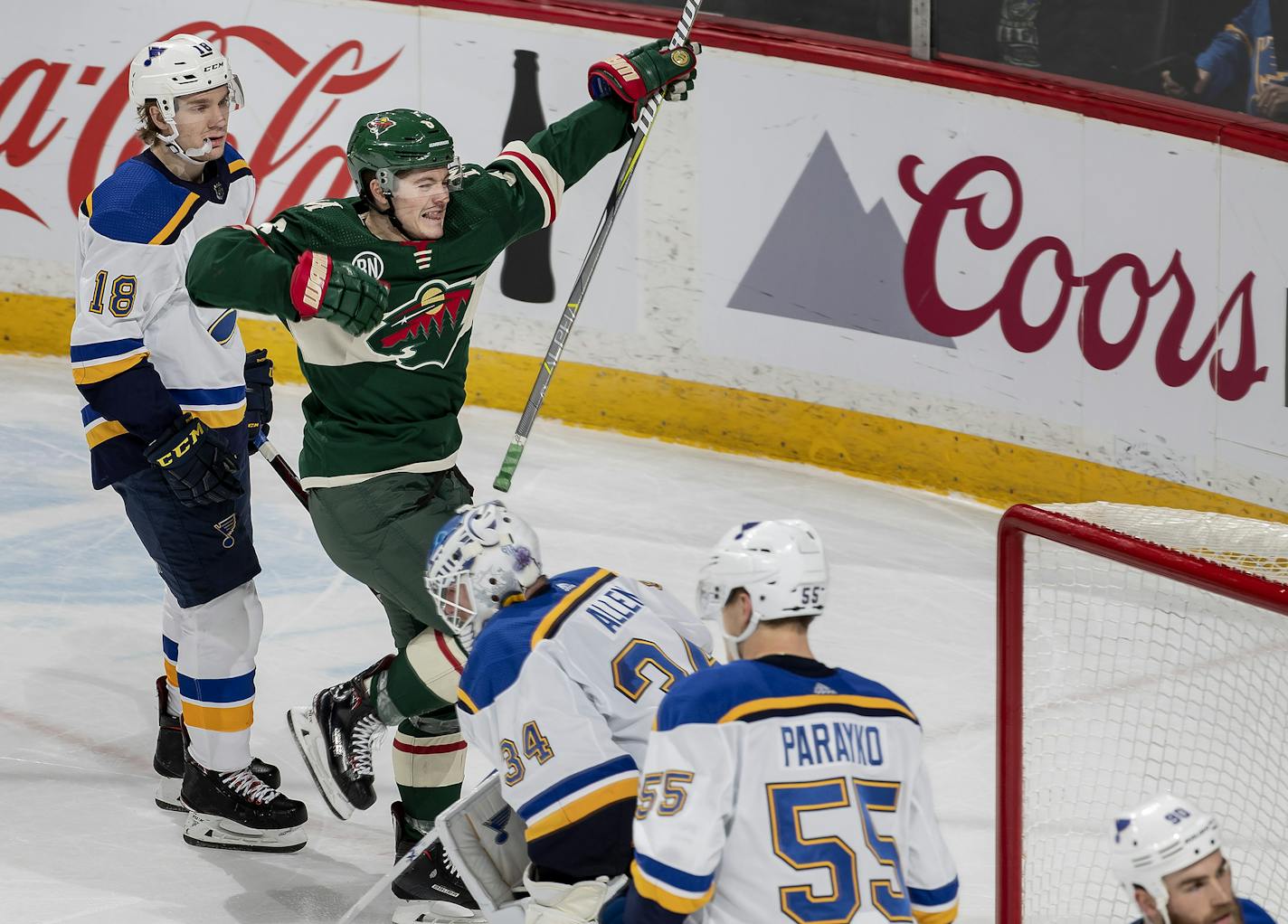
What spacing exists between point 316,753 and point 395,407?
2.18 feet

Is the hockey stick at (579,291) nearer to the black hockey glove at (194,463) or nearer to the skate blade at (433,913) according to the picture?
the black hockey glove at (194,463)

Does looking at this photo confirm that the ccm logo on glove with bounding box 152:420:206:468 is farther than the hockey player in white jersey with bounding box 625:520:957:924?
Yes

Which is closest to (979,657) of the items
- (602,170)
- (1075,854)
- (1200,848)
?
(1075,854)

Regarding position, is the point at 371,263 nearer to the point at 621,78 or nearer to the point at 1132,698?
the point at 621,78

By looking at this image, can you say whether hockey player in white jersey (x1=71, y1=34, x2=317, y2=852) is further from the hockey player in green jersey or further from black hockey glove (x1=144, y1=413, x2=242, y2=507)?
the hockey player in green jersey

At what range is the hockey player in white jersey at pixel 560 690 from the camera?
259 centimetres

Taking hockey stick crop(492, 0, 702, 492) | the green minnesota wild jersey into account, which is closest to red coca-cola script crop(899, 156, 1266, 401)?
hockey stick crop(492, 0, 702, 492)

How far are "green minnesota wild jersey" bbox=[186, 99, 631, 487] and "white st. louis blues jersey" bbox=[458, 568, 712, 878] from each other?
86 centimetres

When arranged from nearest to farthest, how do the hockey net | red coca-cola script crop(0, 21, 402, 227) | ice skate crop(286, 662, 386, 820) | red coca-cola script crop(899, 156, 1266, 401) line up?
the hockey net < ice skate crop(286, 662, 386, 820) < red coca-cola script crop(899, 156, 1266, 401) < red coca-cola script crop(0, 21, 402, 227)

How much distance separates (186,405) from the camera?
3865 mm

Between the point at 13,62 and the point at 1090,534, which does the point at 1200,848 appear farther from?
the point at 13,62

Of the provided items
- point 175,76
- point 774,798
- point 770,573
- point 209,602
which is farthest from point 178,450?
point 774,798

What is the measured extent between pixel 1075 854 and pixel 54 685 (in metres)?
2.47

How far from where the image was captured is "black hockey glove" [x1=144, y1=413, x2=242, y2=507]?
11.7 feet
